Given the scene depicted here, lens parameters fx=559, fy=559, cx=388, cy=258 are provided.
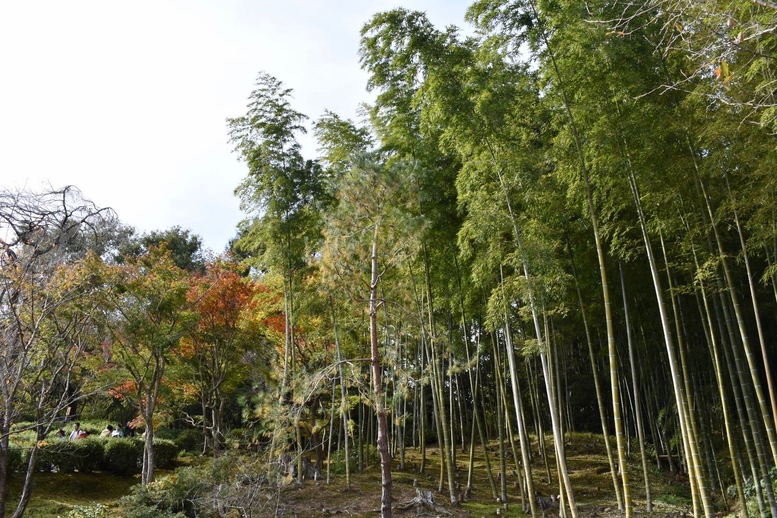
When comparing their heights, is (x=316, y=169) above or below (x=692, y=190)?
above

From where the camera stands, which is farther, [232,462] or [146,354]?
[146,354]

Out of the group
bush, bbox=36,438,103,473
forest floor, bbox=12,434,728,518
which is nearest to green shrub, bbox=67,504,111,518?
forest floor, bbox=12,434,728,518

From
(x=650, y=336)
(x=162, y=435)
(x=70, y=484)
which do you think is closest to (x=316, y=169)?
(x=70, y=484)

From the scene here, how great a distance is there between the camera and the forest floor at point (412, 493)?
7.93m

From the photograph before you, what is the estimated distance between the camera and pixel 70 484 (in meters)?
9.38

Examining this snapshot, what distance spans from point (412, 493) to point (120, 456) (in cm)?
552

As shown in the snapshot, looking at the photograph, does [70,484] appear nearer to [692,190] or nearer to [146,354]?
[146,354]

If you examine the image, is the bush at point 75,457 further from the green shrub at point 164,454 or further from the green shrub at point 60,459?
the green shrub at point 164,454

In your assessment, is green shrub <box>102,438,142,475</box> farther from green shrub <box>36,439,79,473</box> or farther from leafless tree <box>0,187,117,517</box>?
leafless tree <box>0,187,117,517</box>

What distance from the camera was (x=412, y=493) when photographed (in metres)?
8.63

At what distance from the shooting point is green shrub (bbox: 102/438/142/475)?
399 inches

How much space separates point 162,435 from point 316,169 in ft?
29.2

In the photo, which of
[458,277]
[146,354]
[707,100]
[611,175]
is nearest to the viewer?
[707,100]

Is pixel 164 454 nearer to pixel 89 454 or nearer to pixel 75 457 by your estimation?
pixel 89 454
